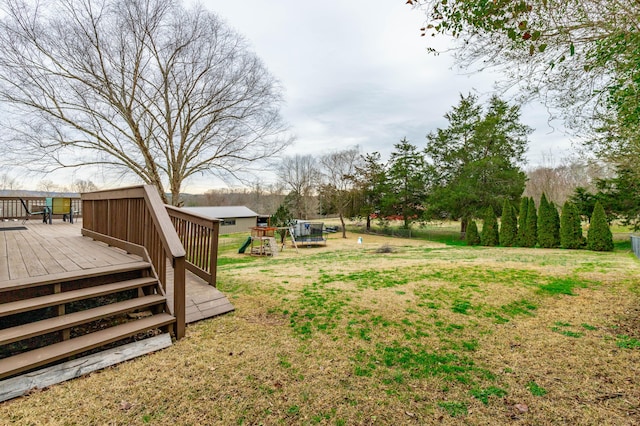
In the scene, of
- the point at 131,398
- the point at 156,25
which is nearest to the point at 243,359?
the point at 131,398

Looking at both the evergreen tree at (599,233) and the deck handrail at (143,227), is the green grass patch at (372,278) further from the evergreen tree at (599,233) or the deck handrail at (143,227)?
the evergreen tree at (599,233)

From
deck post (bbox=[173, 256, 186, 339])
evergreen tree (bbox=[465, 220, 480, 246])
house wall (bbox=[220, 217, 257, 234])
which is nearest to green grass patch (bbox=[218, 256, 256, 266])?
deck post (bbox=[173, 256, 186, 339])

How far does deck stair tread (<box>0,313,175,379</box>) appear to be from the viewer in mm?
1998

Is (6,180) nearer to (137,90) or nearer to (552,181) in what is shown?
(137,90)

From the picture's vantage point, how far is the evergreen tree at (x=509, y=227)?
1330 centimetres

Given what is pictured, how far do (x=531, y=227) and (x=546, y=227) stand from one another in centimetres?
63

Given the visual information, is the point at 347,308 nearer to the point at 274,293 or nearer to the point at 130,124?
the point at 274,293

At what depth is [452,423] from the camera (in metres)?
1.78

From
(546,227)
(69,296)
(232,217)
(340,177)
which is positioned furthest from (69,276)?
(232,217)

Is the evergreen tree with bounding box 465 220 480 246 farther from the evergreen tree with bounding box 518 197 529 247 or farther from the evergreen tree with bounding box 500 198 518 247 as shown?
the evergreen tree with bounding box 518 197 529 247

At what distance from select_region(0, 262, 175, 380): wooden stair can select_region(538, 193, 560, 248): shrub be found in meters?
14.7

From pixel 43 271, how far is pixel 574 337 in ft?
18.8

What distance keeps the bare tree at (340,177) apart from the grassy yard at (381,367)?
2007cm

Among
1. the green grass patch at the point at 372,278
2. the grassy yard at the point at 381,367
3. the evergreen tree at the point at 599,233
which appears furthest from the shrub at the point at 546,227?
the green grass patch at the point at 372,278
